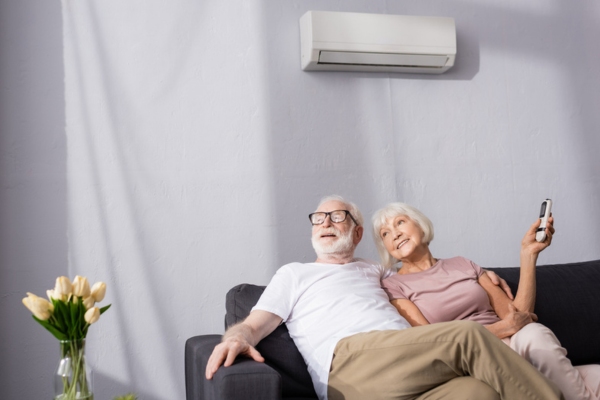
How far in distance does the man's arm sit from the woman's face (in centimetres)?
61

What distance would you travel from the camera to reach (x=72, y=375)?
1.81 meters

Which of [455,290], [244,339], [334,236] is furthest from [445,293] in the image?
[244,339]

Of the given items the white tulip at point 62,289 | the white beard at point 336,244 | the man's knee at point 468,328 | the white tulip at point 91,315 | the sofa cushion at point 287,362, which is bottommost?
the sofa cushion at point 287,362

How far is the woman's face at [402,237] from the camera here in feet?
8.89

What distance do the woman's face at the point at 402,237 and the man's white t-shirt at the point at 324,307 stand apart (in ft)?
0.59

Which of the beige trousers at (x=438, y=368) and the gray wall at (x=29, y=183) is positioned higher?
the gray wall at (x=29, y=183)

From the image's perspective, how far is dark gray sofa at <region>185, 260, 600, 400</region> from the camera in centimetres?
186

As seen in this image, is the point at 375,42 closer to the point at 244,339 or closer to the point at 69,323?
the point at 244,339

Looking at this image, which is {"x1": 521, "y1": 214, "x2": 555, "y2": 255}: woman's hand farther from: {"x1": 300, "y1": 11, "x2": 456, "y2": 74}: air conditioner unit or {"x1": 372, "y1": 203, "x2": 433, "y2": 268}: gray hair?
{"x1": 300, "y1": 11, "x2": 456, "y2": 74}: air conditioner unit

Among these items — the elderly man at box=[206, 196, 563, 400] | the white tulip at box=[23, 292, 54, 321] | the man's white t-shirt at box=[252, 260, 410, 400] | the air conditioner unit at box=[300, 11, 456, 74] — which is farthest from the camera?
the air conditioner unit at box=[300, 11, 456, 74]

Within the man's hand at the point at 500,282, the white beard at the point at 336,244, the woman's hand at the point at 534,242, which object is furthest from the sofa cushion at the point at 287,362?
the woman's hand at the point at 534,242

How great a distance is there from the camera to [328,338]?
2.33 meters

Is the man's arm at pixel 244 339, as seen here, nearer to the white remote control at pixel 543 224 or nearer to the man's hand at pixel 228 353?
the man's hand at pixel 228 353

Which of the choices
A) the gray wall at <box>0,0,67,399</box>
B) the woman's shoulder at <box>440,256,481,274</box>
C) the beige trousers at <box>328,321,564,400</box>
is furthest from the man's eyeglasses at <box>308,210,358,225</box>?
the gray wall at <box>0,0,67,399</box>
